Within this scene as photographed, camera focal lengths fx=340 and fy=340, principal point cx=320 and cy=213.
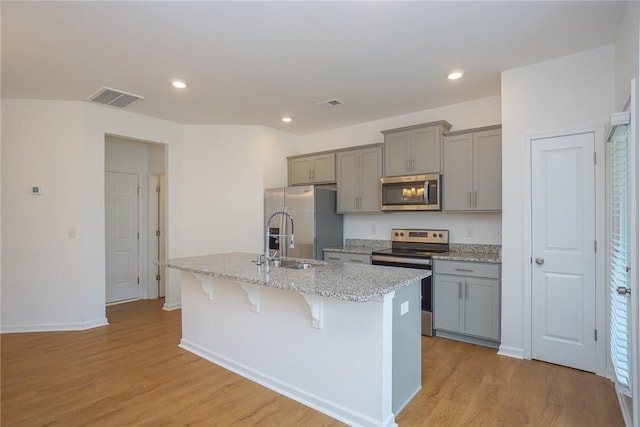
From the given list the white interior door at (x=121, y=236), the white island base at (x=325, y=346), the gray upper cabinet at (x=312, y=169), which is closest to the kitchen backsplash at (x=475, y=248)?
the white island base at (x=325, y=346)

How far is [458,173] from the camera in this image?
147 inches

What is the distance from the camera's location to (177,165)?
484 cm

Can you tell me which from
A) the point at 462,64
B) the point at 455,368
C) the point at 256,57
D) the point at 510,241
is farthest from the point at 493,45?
the point at 455,368

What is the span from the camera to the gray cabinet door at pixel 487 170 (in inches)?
137

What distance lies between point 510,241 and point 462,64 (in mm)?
1633

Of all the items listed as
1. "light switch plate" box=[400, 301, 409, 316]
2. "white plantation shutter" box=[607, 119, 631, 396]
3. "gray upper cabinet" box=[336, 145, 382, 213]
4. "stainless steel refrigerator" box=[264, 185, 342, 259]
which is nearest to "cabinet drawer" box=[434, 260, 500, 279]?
"white plantation shutter" box=[607, 119, 631, 396]

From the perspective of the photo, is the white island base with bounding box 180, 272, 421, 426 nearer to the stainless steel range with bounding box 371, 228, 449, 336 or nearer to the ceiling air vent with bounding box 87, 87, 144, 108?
the stainless steel range with bounding box 371, 228, 449, 336

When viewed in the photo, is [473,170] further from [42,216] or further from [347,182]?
[42,216]

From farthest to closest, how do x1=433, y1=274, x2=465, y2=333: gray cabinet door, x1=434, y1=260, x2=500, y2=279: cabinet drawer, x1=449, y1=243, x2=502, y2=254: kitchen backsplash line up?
x1=449, y1=243, x2=502, y2=254: kitchen backsplash → x1=433, y1=274, x2=465, y2=333: gray cabinet door → x1=434, y1=260, x2=500, y2=279: cabinet drawer

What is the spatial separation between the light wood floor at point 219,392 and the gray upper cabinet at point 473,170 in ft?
4.84

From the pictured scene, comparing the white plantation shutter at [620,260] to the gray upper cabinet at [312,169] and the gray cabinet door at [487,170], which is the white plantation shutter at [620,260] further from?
the gray upper cabinet at [312,169]

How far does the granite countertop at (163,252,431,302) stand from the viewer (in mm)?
1843

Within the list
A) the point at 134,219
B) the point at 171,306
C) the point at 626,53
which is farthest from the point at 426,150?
the point at 134,219

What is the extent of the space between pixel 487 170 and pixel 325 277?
2.33m
